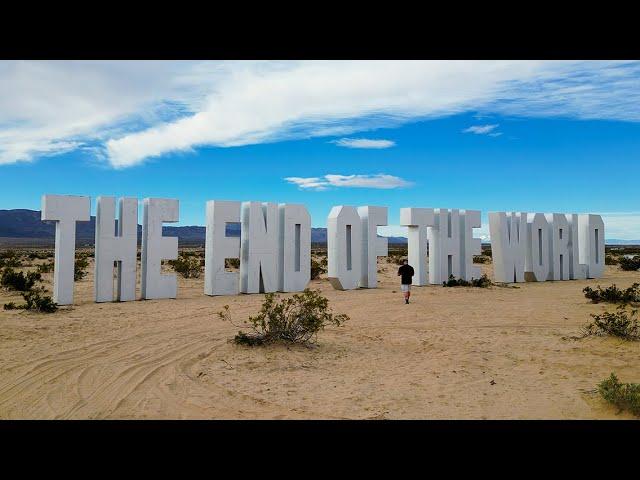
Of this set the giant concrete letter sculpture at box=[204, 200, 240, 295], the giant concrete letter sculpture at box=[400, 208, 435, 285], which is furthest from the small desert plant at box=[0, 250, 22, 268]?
the giant concrete letter sculpture at box=[400, 208, 435, 285]

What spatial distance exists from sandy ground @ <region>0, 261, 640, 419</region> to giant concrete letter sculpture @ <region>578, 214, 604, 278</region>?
15.0 metres

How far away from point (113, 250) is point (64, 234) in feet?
4.80

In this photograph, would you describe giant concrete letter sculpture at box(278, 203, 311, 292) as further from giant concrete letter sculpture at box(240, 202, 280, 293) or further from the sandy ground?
the sandy ground

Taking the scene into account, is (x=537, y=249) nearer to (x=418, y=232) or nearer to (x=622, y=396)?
(x=418, y=232)

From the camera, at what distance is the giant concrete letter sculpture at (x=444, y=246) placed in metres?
21.3

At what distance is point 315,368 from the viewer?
7.79m

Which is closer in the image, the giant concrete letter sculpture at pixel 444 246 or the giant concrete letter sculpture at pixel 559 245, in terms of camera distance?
the giant concrete letter sculpture at pixel 444 246

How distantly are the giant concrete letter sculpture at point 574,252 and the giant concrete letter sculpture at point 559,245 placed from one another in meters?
0.35

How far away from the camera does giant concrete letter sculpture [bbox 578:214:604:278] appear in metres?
25.9

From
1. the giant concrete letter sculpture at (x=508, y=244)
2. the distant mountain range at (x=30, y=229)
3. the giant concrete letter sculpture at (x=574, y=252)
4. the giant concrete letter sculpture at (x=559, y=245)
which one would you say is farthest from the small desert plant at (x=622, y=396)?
the distant mountain range at (x=30, y=229)

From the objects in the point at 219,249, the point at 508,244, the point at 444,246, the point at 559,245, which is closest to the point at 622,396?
the point at 219,249

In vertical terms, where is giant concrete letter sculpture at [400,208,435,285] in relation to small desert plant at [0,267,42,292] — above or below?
above

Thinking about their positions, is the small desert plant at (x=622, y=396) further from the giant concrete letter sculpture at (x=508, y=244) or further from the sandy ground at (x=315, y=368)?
the giant concrete letter sculpture at (x=508, y=244)
